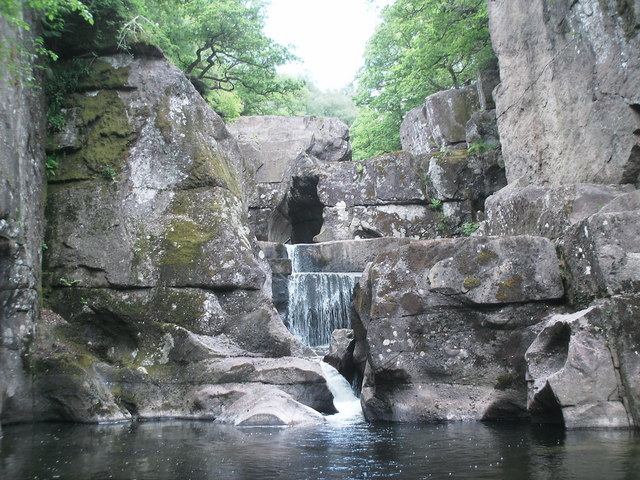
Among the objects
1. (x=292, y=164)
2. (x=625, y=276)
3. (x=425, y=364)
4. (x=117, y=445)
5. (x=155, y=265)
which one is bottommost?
(x=117, y=445)

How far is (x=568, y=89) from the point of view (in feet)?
30.4

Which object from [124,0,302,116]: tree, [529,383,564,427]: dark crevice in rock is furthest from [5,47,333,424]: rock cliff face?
[124,0,302,116]: tree

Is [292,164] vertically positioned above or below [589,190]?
above

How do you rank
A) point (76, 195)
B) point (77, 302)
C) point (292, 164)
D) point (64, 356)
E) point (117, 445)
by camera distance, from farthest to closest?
point (292, 164) < point (76, 195) < point (77, 302) < point (64, 356) < point (117, 445)

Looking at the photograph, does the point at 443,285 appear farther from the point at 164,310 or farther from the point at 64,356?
the point at 64,356

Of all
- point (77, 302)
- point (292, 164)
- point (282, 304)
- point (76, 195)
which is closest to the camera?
point (77, 302)

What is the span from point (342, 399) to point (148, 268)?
3571 mm

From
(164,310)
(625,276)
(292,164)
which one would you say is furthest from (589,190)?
(292,164)

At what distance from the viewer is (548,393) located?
19.2 feet

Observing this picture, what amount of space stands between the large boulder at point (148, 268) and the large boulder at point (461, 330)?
1.46 m

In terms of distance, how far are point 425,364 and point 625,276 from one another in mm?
2449

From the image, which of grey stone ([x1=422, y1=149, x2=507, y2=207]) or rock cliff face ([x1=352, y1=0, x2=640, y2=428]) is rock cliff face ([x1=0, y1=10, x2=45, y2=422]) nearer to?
rock cliff face ([x1=352, y1=0, x2=640, y2=428])

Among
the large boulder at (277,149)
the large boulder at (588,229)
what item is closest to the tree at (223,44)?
the large boulder at (277,149)

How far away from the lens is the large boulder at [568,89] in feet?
26.0
